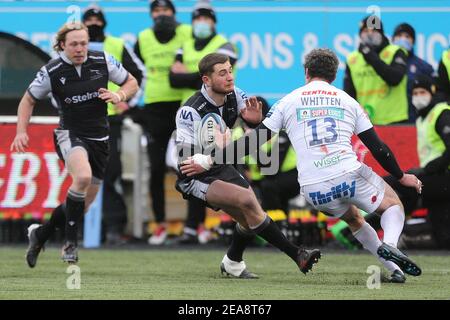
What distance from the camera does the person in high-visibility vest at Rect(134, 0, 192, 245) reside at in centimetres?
1458

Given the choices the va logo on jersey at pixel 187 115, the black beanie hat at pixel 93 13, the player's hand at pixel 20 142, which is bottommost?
the player's hand at pixel 20 142

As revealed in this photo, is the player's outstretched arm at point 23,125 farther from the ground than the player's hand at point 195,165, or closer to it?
farther from the ground

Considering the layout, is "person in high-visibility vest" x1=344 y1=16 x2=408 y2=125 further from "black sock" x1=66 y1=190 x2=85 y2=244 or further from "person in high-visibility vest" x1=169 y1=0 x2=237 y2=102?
"black sock" x1=66 y1=190 x2=85 y2=244

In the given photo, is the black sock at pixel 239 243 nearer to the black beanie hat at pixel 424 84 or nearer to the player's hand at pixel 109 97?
the player's hand at pixel 109 97

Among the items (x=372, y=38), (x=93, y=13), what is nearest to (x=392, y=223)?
(x=372, y=38)

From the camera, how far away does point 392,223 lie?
959 centimetres

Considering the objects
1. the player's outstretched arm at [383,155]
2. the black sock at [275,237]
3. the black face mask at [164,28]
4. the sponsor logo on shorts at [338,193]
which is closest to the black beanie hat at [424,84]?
the black face mask at [164,28]

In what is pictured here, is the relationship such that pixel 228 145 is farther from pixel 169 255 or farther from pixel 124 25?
pixel 124 25

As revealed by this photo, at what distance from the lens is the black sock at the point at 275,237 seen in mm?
10125

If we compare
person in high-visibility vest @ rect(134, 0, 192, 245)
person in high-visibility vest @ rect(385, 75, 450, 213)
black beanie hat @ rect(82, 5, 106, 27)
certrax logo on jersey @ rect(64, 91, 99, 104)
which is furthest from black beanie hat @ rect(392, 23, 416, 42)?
certrax logo on jersey @ rect(64, 91, 99, 104)

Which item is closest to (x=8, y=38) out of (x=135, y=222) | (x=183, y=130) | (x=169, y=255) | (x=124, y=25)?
(x=124, y=25)

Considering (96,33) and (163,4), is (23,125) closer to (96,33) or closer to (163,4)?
(96,33)

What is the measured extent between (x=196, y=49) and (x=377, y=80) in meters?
2.07

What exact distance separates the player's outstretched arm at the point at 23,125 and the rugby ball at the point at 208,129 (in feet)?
5.76
